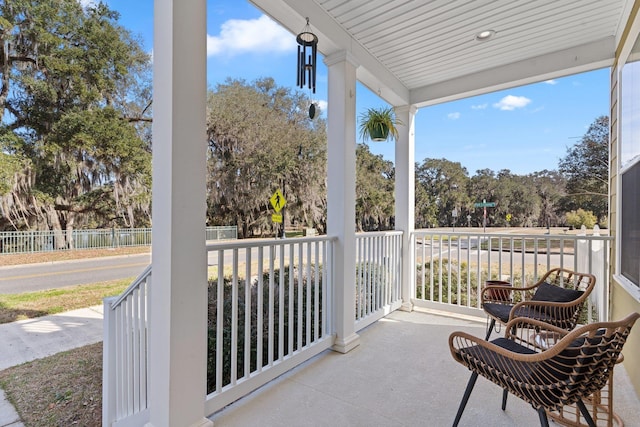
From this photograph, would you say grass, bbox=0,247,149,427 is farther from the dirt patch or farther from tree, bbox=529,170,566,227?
tree, bbox=529,170,566,227

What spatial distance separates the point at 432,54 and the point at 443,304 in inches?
111

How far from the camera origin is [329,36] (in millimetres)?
2303

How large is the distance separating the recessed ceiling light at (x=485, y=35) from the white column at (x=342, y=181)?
1.13m

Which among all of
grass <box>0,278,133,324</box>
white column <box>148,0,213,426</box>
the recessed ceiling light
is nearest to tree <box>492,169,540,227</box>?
the recessed ceiling light

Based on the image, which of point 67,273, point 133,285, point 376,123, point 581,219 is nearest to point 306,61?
point 376,123

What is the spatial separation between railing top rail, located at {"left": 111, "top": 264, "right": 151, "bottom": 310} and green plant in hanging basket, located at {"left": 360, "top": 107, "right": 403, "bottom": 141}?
2.43m

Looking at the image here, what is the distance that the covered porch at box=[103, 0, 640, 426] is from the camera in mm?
1348

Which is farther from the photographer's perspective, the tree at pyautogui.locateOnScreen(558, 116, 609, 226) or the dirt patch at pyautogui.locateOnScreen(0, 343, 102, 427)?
the tree at pyautogui.locateOnScreen(558, 116, 609, 226)

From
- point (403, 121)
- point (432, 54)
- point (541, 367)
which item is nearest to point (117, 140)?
point (403, 121)

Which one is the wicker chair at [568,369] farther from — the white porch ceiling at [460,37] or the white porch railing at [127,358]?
the white porch ceiling at [460,37]

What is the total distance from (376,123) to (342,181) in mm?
1003

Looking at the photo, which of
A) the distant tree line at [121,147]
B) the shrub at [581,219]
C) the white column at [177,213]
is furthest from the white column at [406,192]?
the white column at [177,213]

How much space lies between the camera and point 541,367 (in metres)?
1.14

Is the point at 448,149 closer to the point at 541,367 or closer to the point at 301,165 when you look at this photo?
the point at 301,165
